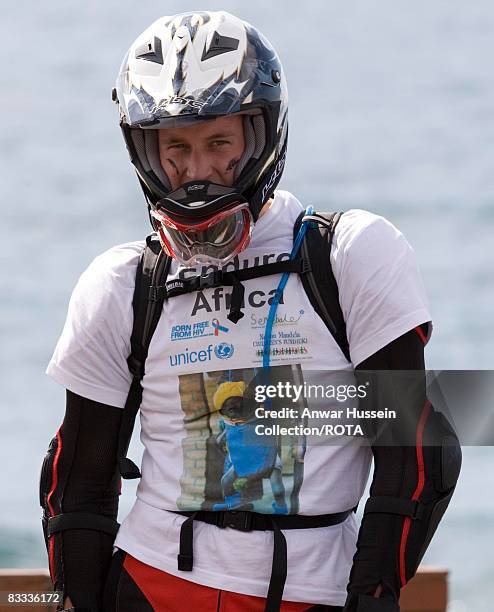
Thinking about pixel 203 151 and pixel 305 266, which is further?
pixel 203 151

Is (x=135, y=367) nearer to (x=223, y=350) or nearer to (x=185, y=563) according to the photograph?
(x=223, y=350)

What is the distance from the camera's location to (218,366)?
11.9ft

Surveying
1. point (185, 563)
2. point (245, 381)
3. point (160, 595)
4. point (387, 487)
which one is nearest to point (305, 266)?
point (245, 381)

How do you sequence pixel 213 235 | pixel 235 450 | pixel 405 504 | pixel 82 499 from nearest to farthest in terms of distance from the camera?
pixel 405 504 < pixel 235 450 < pixel 213 235 < pixel 82 499

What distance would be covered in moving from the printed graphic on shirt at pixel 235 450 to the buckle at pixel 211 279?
0.24 m

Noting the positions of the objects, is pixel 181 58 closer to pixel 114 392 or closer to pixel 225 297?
pixel 225 297

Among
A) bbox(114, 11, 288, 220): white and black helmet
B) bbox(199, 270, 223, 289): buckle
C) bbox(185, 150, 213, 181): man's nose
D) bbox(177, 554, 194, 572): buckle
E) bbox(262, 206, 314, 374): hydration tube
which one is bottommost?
bbox(177, 554, 194, 572): buckle

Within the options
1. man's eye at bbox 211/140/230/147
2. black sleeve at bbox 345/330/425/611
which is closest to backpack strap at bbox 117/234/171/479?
man's eye at bbox 211/140/230/147

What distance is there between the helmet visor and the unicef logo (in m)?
0.22

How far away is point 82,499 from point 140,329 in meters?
0.49

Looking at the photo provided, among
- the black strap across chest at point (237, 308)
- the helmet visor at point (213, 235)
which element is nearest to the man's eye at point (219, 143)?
the helmet visor at point (213, 235)

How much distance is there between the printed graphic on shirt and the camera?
11.6ft

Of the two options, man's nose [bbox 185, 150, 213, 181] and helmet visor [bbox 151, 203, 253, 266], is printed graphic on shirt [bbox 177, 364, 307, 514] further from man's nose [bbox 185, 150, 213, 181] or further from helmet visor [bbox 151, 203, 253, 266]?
man's nose [bbox 185, 150, 213, 181]

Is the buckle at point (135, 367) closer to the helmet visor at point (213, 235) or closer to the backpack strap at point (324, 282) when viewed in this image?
the helmet visor at point (213, 235)
